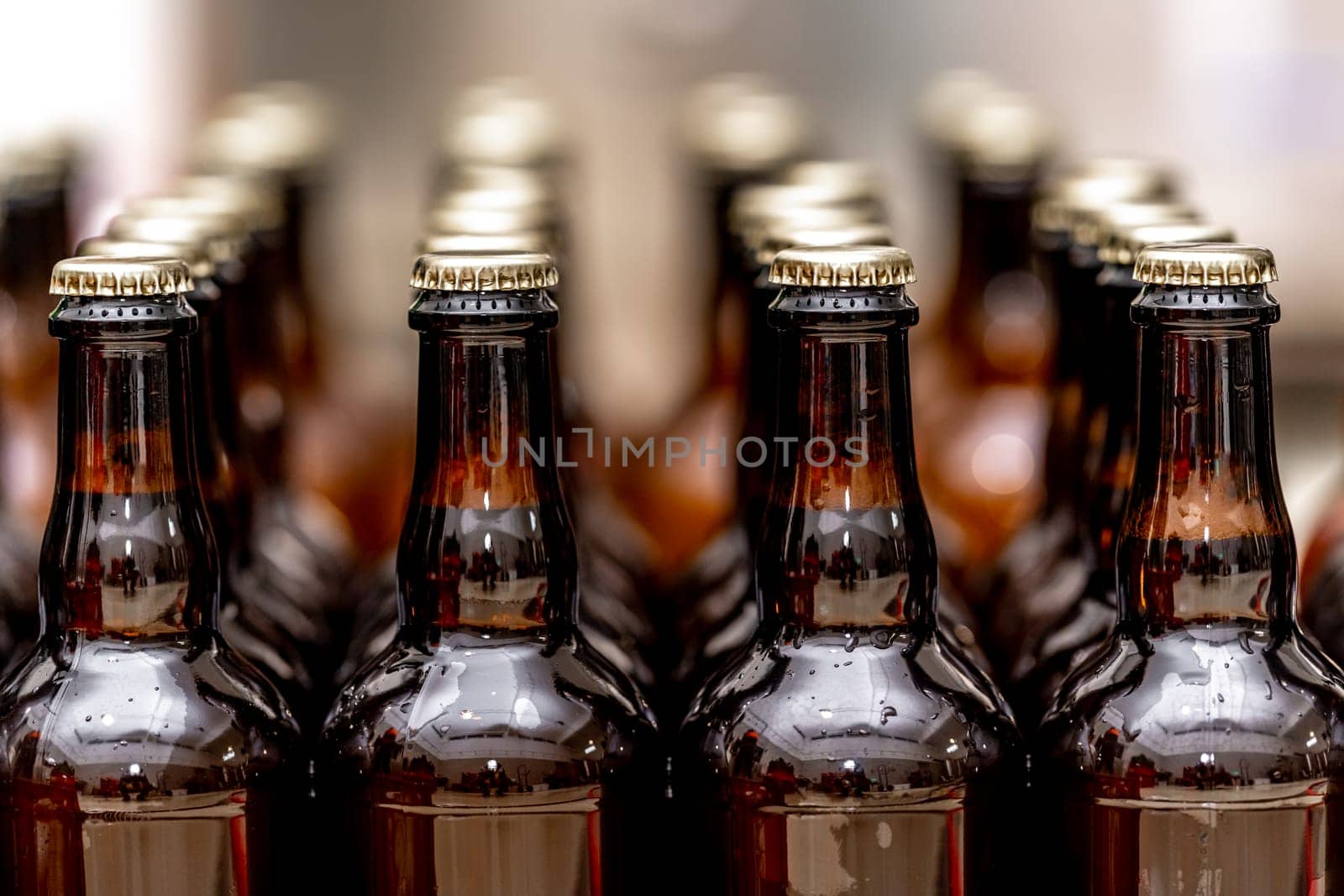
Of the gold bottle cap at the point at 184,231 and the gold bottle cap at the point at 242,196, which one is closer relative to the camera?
the gold bottle cap at the point at 184,231

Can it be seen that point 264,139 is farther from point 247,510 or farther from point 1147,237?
point 1147,237

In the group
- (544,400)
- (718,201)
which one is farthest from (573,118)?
(544,400)

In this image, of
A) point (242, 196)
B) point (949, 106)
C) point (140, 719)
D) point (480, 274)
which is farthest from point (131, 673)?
point (949, 106)

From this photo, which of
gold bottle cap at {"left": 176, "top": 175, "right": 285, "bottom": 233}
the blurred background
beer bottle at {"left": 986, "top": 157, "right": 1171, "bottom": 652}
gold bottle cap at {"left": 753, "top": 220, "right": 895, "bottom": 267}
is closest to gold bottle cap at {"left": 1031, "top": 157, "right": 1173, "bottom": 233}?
beer bottle at {"left": 986, "top": 157, "right": 1171, "bottom": 652}

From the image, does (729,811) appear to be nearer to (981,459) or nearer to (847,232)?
(847,232)

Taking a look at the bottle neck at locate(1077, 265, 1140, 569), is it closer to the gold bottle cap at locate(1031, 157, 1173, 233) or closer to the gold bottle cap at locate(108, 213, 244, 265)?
the gold bottle cap at locate(1031, 157, 1173, 233)

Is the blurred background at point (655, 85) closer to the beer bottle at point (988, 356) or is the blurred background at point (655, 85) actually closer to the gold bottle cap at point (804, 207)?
the beer bottle at point (988, 356)

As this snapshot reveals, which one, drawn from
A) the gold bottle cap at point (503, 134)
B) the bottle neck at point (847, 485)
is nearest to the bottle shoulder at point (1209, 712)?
the bottle neck at point (847, 485)
